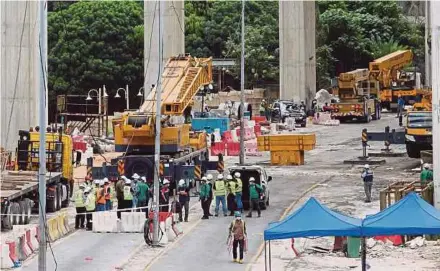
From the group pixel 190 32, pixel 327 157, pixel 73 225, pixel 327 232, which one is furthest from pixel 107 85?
pixel 327 232

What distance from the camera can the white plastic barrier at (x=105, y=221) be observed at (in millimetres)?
30422

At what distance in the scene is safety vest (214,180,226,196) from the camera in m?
32.4

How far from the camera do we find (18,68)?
5319 cm

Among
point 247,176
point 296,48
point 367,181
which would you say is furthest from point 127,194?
point 296,48

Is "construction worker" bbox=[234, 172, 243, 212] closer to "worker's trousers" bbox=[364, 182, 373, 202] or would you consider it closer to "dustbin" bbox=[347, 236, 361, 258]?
"worker's trousers" bbox=[364, 182, 373, 202]

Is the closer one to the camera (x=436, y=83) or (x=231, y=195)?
(x=436, y=83)

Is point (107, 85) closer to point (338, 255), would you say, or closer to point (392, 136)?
point (392, 136)

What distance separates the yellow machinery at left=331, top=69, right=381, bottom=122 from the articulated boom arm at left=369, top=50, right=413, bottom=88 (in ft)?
10.7

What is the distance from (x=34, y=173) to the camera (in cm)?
3409

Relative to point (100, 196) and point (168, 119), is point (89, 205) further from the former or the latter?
point (168, 119)

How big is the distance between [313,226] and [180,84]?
2027 cm

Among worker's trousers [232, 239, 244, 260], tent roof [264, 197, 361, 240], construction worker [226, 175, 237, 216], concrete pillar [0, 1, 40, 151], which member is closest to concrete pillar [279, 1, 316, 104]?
concrete pillar [0, 1, 40, 151]

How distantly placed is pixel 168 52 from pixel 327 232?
43619 millimetres

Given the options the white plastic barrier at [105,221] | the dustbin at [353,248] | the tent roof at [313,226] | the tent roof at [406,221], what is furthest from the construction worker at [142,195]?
the tent roof at [406,221]
